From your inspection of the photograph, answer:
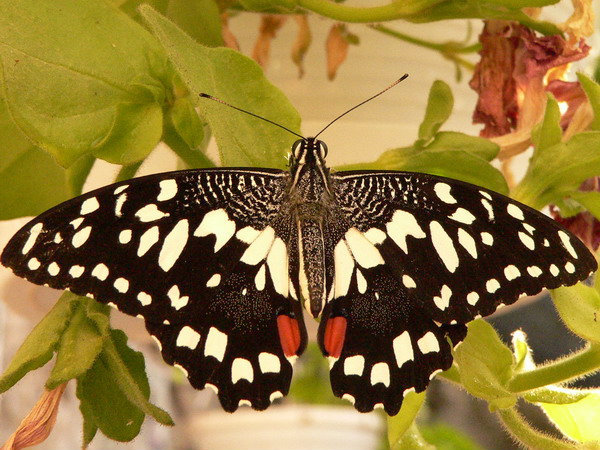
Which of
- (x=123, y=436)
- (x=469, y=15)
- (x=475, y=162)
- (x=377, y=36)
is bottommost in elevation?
(x=123, y=436)

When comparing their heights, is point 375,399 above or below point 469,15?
below

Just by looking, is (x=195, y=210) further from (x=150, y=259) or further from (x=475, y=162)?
(x=475, y=162)

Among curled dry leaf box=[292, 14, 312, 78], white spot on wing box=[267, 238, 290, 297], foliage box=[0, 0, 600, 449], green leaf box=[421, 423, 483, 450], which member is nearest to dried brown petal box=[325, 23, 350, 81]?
curled dry leaf box=[292, 14, 312, 78]

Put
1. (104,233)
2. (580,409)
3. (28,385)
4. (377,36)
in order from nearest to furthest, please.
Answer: (104,233) → (580,409) → (377,36) → (28,385)

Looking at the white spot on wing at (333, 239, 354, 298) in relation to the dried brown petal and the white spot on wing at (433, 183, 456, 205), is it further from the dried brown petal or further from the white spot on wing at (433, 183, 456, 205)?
the dried brown petal

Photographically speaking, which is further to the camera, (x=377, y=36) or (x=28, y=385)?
(x=28, y=385)

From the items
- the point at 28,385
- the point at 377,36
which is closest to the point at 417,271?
the point at 377,36

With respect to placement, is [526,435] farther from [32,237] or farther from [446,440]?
[446,440]
